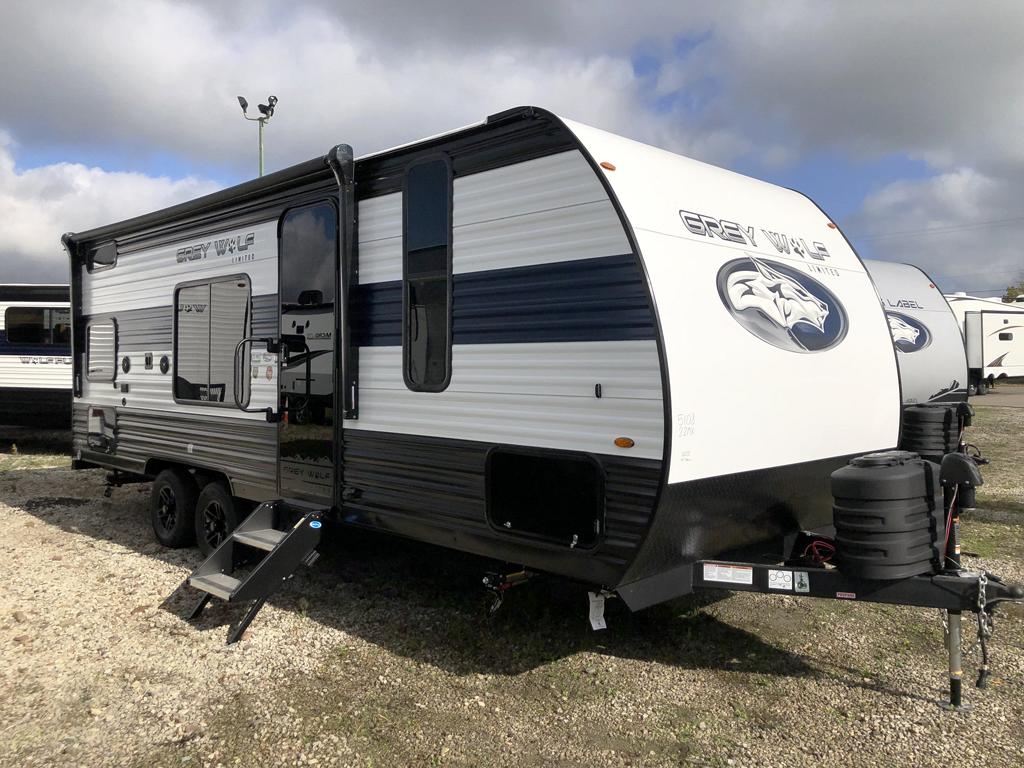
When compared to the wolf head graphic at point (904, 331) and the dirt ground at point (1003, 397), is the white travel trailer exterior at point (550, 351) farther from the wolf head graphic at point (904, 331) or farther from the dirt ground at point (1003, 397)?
the dirt ground at point (1003, 397)

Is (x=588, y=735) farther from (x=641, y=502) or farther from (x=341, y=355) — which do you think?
(x=341, y=355)

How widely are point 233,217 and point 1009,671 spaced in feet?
18.9

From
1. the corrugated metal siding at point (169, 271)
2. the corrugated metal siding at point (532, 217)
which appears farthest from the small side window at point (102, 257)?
the corrugated metal siding at point (532, 217)

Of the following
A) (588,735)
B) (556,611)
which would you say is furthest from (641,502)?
(556,611)

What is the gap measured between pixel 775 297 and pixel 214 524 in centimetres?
464

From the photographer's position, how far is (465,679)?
438 cm

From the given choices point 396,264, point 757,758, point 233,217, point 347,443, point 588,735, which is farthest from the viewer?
point 233,217

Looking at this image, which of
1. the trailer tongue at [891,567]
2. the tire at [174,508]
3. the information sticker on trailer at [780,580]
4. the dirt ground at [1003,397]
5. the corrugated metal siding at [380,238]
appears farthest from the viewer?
the dirt ground at [1003,397]

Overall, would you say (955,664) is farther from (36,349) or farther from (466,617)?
(36,349)

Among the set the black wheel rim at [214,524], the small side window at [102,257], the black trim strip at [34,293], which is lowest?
the black wheel rim at [214,524]

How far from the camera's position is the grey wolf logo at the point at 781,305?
13.6 ft

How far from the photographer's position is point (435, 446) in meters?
4.57

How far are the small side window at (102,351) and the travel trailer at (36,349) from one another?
20.1 ft

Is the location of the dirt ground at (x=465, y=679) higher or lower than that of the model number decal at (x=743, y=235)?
lower
